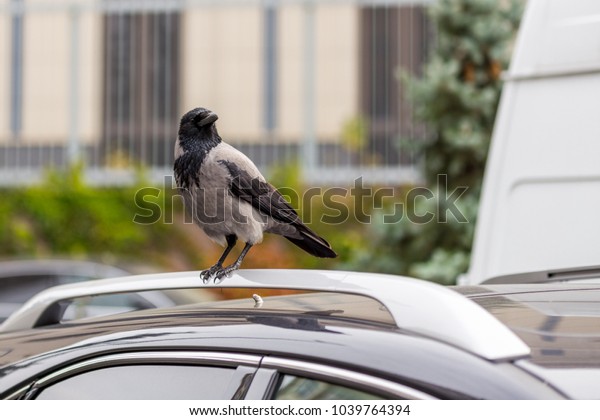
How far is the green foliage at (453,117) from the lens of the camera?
31.8 ft

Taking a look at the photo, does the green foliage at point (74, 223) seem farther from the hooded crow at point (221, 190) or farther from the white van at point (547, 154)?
the hooded crow at point (221, 190)

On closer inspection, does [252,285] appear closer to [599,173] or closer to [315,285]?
[315,285]

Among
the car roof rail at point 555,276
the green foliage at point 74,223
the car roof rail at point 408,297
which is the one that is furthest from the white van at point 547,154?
the green foliage at point 74,223

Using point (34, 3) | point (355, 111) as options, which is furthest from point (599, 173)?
point (34, 3)

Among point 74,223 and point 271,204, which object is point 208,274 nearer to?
point 271,204

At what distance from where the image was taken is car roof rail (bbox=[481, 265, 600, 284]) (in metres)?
3.20

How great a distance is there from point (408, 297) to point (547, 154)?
2.46 m

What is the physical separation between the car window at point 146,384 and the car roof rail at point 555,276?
1452mm

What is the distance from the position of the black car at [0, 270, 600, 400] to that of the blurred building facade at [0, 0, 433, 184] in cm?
1026

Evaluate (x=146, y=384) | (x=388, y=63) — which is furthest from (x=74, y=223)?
(x=146, y=384)

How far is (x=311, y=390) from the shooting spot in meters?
1.82
